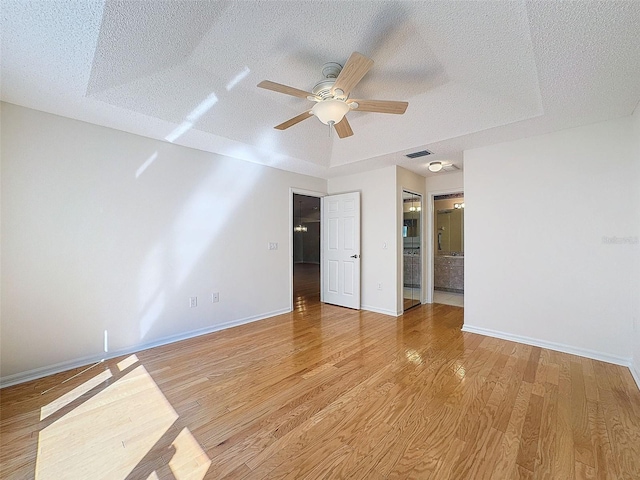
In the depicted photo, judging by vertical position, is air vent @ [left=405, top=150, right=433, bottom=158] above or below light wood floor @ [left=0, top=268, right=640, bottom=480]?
above

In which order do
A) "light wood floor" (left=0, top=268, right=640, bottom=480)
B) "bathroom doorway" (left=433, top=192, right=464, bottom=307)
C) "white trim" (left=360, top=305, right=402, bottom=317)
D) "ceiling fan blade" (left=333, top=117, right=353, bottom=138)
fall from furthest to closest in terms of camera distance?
"bathroom doorway" (left=433, top=192, right=464, bottom=307) → "white trim" (left=360, top=305, right=402, bottom=317) → "ceiling fan blade" (left=333, top=117, right=353, bottom=138) → "light wood floor" (left=0, top=268, right=640, bottom=480)

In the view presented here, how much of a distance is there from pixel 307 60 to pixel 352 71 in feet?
2.20

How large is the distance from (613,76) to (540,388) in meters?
2.51

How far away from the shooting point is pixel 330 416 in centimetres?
188

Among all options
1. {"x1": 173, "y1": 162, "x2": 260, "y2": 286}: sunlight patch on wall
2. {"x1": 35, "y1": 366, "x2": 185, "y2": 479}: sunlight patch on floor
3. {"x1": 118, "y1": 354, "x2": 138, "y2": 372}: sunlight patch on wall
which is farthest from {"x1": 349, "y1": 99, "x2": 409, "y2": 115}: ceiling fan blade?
{"x1": 118, "y1": 354, "x2": 138, "y2": 372}: sunlight patch on wall

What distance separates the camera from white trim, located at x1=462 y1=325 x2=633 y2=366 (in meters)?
2.64

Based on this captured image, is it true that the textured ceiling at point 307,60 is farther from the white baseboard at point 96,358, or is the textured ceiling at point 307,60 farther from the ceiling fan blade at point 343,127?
the white baseboard at point 96,358

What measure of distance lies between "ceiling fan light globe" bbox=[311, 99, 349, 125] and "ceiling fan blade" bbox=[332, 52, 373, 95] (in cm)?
12

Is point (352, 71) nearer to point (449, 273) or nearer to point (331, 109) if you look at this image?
point (331, 109)

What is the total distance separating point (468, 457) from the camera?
1524 millimetres

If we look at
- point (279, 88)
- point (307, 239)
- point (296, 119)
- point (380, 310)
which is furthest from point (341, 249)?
point (307, 239)

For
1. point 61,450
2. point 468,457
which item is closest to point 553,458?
point 468,457

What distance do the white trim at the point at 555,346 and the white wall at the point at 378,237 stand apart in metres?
1.21

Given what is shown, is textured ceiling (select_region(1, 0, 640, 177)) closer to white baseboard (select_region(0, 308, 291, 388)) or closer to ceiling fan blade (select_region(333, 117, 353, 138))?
ceiling fan blade (select_region(333, 117, 353, 138))
